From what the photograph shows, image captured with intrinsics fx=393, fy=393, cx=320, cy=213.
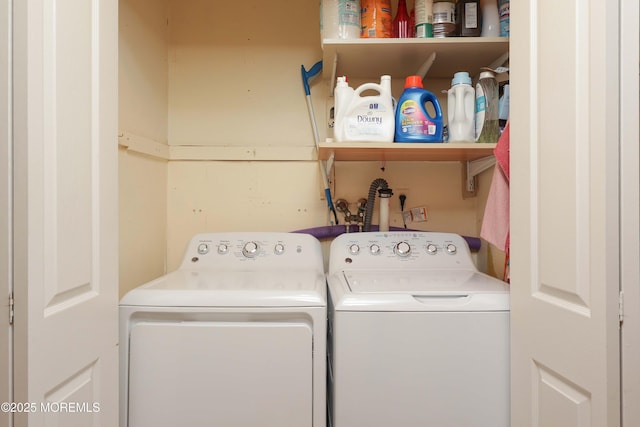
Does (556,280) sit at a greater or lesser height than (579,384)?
greater

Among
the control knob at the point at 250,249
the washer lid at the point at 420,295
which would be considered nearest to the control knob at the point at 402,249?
the washer lid at the point at 420,295

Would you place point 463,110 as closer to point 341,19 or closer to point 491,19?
point 491,19

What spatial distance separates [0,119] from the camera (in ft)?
2.57

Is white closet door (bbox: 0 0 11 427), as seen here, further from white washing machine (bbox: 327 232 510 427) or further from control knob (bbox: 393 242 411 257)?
control knob (bbox: 393 242 411 257)

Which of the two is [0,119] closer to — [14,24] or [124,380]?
[14,24]

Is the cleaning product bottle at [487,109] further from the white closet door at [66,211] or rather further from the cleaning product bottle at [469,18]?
the white closet door at [66,211]

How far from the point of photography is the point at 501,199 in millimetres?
1345

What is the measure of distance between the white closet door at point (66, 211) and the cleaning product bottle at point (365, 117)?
83cm

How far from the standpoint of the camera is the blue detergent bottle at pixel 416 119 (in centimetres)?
159

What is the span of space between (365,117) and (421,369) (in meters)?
0.96

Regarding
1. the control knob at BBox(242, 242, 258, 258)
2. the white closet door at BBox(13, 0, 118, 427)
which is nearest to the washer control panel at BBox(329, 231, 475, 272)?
the control knob at BBox(242, 242, 258, 258)

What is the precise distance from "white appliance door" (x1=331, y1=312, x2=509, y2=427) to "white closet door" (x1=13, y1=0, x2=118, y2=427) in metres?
0.66

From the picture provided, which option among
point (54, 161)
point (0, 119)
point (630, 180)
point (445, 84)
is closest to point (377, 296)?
point (630, 180)

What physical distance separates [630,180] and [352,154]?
3.86 ft
